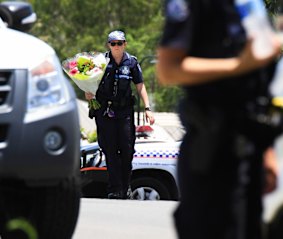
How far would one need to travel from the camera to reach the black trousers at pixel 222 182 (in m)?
3.14

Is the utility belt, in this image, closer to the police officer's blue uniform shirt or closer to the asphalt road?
the police officer's blue uniform shirt

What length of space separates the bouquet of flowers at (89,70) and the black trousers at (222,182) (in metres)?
5.71

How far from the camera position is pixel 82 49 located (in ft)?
141

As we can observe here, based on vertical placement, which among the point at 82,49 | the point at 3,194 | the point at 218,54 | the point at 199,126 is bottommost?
the point at 3,194

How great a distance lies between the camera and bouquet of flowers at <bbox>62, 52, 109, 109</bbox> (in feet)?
29.1

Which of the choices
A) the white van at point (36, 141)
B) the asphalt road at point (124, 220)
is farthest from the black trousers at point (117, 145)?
the white van at point (36, 141)

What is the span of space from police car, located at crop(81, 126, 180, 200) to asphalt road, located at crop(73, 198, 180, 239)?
162cm

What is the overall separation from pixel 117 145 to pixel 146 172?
91 cm

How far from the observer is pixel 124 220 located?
7137 mm

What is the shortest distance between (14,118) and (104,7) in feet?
132

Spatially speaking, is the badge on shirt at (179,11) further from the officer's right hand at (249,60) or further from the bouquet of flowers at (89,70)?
the bouquet of flowers at (89,70)

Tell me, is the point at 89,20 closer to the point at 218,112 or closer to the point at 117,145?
the point at 117,145

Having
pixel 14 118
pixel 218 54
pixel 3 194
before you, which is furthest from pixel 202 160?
pixel 3 194

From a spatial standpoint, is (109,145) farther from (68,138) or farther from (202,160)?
(202,160)
